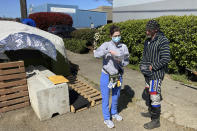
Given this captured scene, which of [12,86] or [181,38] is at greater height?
[181,38]

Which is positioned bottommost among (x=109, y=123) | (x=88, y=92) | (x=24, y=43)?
(x=109, y=123)

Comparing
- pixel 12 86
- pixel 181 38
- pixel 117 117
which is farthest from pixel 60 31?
pixel 117 117

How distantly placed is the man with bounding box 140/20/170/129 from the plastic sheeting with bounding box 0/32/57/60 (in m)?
2.65

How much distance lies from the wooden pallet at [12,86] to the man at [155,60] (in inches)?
114

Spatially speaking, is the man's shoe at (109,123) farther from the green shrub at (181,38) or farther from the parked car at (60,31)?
the parked car at (60,31)

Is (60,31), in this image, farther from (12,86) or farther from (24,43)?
(12,86)

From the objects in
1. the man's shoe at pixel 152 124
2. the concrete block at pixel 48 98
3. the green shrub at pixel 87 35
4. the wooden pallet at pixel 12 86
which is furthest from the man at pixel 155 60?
the green shrub at pixel 87 35

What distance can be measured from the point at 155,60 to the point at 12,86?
3.35m

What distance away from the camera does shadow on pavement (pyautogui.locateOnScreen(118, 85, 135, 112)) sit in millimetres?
4215

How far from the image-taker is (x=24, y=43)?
13.9ft

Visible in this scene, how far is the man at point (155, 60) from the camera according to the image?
2.83 metres

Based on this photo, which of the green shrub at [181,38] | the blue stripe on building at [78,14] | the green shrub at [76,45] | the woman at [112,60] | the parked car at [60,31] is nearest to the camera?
the woman at [112,60]

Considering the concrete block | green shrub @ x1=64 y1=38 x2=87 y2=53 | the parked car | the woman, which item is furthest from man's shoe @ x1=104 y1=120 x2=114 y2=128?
the parked car

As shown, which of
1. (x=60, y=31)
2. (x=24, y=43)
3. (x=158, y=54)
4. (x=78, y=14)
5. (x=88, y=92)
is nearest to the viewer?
(x=158, y=54)
